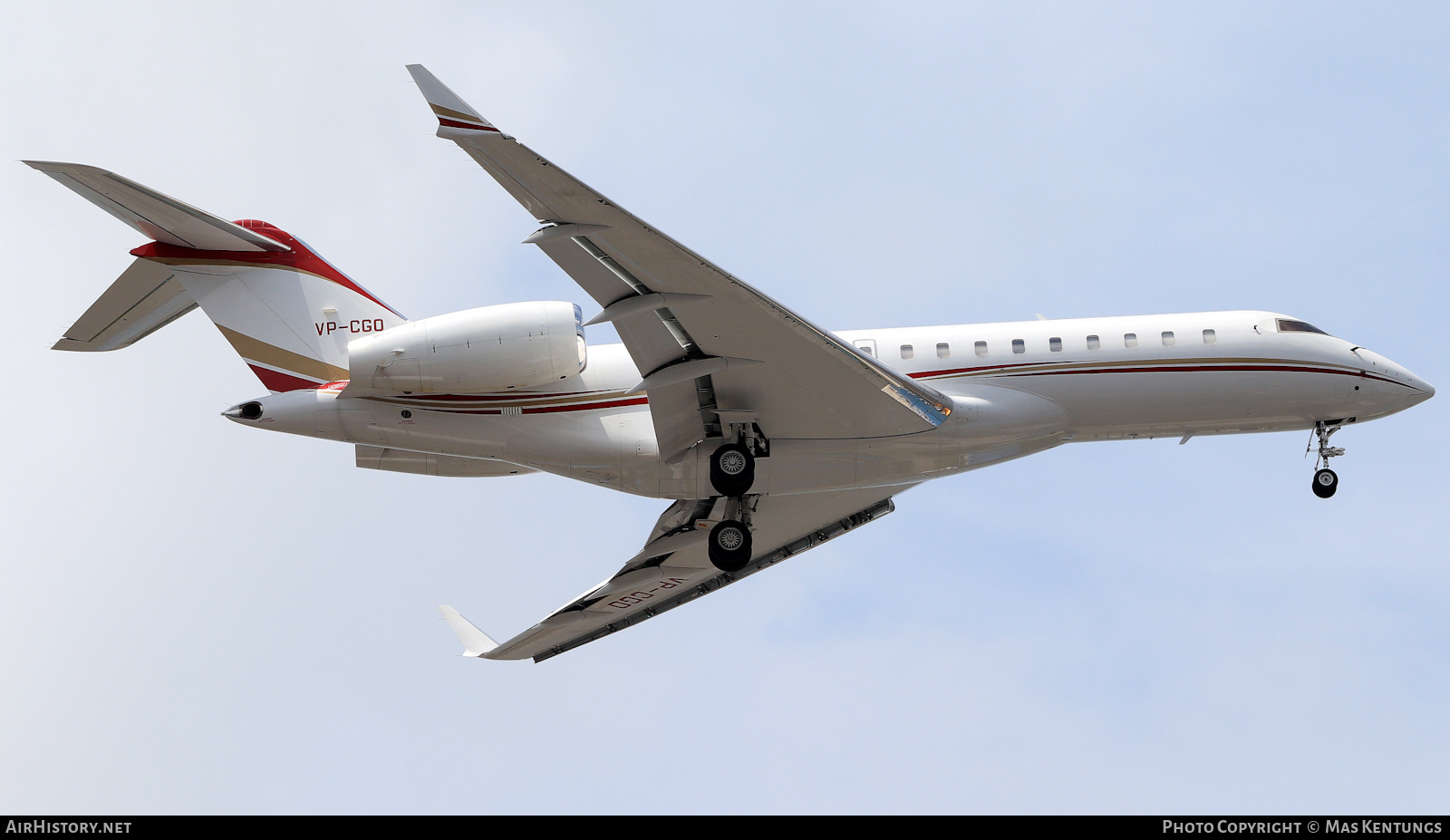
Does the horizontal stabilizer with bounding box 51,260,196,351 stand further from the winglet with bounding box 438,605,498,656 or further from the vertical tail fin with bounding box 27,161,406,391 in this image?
the winglet with bounding box 438,605,498,656

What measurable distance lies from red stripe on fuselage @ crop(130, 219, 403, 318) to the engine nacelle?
2299 mm

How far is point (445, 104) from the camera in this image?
1262cm

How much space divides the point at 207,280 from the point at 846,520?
1004 centimetres

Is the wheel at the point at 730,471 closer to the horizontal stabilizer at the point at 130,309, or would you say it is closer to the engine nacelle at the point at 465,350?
the engine nacelle at the point at 465,350

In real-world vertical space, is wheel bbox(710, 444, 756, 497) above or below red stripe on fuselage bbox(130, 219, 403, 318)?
below

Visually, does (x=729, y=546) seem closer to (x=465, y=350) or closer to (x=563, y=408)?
(x=563, y=408)

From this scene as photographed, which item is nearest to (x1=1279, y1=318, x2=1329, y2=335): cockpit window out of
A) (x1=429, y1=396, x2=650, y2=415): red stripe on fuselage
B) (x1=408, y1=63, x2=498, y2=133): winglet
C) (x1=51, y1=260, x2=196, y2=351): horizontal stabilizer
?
(x1=429, y1=396, x2=650, y2=415): red stripe on fuselage

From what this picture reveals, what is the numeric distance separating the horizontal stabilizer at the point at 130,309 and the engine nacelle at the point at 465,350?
347 centimetres

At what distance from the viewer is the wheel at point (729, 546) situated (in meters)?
18.4

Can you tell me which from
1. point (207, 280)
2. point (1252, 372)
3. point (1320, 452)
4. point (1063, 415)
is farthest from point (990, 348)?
point (207, 280)

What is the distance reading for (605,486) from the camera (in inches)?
736

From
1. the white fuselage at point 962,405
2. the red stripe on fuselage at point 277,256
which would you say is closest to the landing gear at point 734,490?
the white fuselage at point 962,405

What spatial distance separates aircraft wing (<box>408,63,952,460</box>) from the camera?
1324cm
